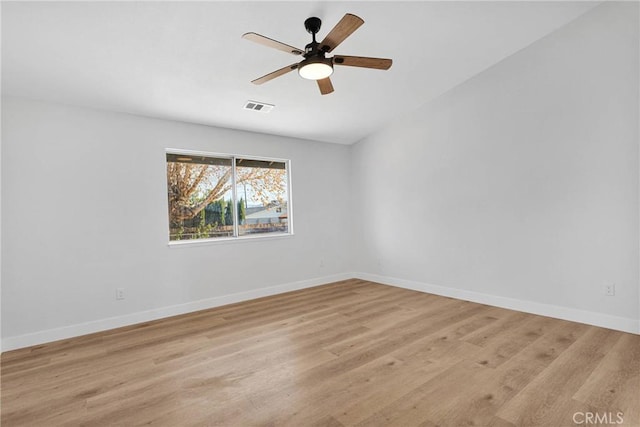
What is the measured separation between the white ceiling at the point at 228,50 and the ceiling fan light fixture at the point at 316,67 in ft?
1.69

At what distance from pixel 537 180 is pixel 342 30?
2853mm

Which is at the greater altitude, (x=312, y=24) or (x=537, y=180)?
(x=312, y=24)

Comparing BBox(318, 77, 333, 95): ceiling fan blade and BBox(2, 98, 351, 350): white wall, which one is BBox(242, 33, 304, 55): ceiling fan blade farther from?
BBox(2, 98, 351, 350): white wall

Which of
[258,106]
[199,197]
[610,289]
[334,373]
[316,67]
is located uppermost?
[258,106]

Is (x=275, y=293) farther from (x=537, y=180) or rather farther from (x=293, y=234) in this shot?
(x=537, y=180)

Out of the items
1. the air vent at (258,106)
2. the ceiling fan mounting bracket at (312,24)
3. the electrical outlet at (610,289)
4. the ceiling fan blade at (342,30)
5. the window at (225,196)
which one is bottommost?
the electrical outlet at (610,289)

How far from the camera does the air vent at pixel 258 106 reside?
12.6 feet

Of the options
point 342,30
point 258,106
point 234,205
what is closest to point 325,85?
point 342,30

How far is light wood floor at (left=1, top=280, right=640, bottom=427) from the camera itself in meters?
1.92

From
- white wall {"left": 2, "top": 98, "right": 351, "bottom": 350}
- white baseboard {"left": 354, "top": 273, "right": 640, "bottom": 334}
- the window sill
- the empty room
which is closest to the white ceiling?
the empty room

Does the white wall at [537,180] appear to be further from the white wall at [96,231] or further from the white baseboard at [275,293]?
the white wall at [96,231]

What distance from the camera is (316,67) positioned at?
2398 millimetres

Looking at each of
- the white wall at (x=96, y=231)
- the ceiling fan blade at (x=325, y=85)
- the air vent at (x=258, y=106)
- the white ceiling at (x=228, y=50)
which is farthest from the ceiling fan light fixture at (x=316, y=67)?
the white wall at (x=96, y=231)

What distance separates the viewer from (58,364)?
2721 mm
